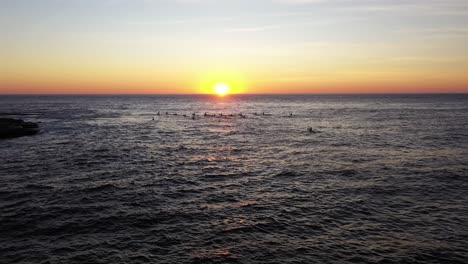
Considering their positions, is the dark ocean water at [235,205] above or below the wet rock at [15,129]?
below

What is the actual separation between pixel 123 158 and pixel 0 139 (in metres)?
28.0

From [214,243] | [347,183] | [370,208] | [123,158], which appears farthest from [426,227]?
[123,158]

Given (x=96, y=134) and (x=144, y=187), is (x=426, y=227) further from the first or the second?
(x=96, y=134)

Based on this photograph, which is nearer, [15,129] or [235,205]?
[235,205]

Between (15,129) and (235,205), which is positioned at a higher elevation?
(15,129)

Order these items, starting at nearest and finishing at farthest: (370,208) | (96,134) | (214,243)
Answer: (214,243) → (370,208) → (96,134)

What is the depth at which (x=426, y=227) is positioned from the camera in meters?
20.7

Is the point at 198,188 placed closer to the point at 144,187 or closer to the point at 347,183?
the point at 144,187

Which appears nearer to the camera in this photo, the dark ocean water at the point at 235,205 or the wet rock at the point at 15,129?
the dark ocean water at the point at 235,205

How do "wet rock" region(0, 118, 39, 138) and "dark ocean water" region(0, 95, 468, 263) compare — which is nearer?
"dark ocean water" region(0, 95, 468, 263)

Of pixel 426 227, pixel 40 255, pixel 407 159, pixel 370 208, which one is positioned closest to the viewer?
pixel 40 255

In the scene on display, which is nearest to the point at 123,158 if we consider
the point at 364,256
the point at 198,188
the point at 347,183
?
the point at 198,188

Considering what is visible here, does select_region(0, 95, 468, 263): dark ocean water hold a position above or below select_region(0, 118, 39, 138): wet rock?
below

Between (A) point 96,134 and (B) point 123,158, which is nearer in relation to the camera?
(B) point 123,158
